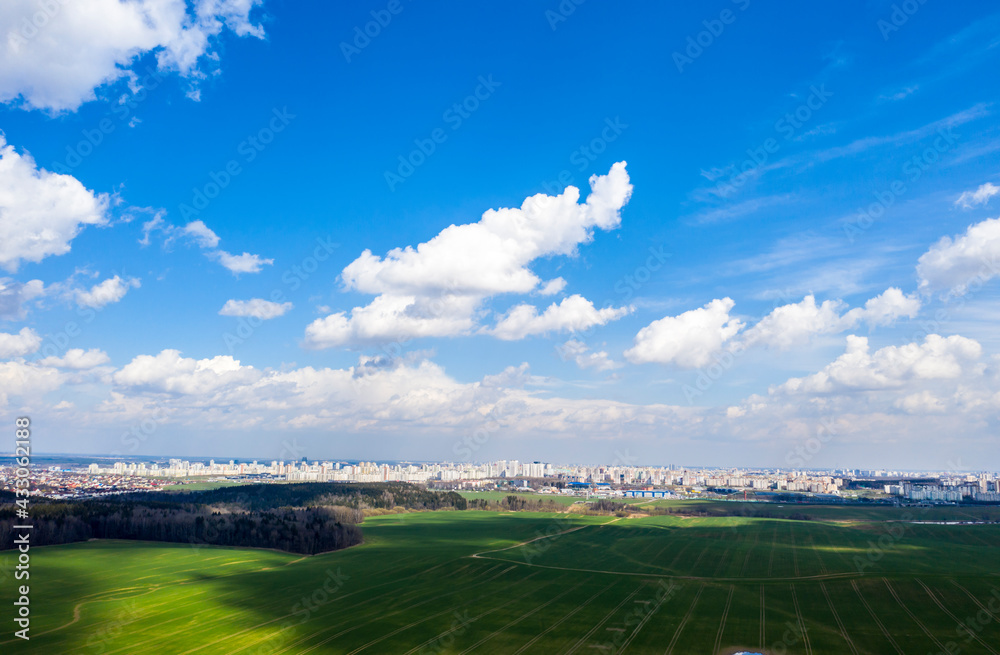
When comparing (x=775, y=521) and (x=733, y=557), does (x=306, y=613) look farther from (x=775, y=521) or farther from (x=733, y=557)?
(x=775, y=521)

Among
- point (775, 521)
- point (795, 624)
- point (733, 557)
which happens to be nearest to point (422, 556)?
point (733, 557)

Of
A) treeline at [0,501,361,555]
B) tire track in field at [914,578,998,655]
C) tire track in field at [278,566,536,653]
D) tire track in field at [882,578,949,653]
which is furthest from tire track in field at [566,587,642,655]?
treeline at [0,501,361,555]

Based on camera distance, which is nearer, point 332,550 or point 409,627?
point 409,627

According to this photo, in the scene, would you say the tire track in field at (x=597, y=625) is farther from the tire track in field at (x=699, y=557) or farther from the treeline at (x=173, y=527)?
the treeline at (x=173, y=527)

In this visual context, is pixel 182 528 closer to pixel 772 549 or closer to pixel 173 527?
pixel 173 527

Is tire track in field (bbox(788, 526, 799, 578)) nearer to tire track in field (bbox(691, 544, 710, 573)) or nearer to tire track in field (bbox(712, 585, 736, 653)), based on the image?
tire track in field (bbox(691, 544, 710, 573))

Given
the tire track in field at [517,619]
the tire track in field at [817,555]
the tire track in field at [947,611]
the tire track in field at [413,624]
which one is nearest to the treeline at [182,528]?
the tire track in field at [413,624]

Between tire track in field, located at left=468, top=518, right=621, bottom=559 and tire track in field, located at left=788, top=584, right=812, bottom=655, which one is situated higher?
tire track in field, located at left=788, top=584, right=812, bottom=655

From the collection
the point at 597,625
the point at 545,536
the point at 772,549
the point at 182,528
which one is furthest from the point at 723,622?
the point at 182,528
